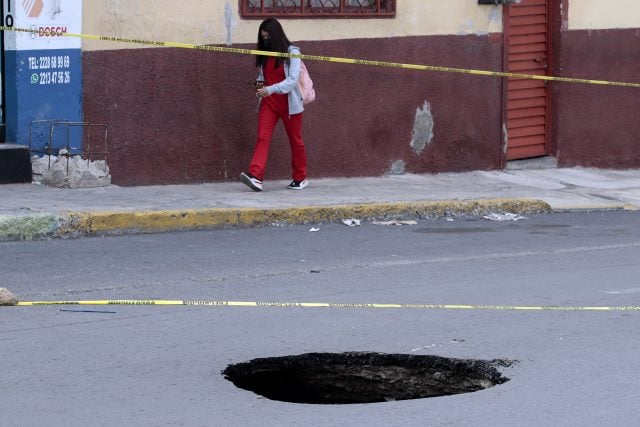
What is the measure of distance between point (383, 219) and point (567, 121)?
14.0 ft

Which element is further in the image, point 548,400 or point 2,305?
point 2,305

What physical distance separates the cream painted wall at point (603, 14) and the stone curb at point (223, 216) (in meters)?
3.35

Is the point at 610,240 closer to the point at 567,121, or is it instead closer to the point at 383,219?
the point at 383,219

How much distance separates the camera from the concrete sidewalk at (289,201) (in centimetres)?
1059

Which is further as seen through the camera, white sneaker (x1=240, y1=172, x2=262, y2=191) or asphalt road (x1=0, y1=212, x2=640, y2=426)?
white sneaker (x1=240, y1=172, x2=262, y2=191)

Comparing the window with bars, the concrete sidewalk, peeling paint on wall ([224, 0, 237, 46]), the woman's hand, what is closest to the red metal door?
the concrete sidewalk

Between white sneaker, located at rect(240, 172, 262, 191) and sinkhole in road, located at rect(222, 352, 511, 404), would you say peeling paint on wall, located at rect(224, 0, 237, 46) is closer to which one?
white sneaker, located at rect(240, 172, 262, 191)

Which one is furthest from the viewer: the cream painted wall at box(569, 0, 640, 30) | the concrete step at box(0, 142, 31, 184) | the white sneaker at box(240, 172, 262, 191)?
the cream painted wall at box(569, 0, 640, 30)

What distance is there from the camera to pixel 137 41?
39.5 ft

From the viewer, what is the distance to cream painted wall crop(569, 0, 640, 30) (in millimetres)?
15070

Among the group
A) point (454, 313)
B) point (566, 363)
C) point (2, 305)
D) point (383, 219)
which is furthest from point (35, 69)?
point (566, 363)

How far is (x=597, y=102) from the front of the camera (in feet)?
50.3

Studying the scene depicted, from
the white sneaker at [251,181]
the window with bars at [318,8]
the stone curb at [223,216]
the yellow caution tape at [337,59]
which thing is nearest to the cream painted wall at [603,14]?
the yellow caution tape at [337,59]

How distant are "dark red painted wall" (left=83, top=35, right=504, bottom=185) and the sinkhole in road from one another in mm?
6040
